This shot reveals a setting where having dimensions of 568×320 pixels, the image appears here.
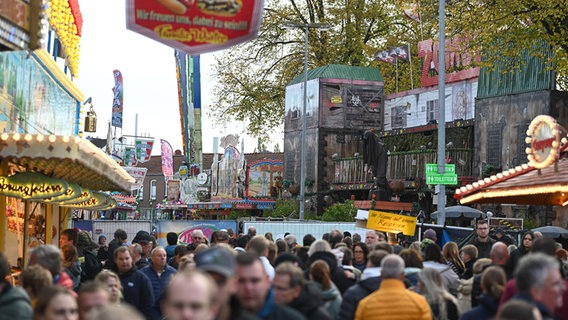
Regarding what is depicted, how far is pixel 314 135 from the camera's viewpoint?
53.9 metres

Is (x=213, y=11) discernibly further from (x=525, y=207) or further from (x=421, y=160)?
(x=421, y=160)

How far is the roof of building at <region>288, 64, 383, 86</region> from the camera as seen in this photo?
52156 mm

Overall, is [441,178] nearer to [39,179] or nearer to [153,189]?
[39,179]

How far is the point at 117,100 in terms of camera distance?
68.0 metres

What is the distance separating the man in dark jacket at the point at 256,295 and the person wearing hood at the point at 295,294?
1.02 meters

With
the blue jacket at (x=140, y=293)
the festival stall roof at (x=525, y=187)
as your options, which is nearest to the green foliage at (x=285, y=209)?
the festival stall roof at (x=525, y=187)

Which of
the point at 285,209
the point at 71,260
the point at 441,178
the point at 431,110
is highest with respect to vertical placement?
the point at 431,110

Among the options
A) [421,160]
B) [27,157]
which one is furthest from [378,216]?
[421,160]

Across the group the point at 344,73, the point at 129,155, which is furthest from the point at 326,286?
the point at 129,155

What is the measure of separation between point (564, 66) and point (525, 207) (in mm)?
8300

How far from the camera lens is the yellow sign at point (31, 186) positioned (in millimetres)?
17189

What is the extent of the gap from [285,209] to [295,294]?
46.1 metres

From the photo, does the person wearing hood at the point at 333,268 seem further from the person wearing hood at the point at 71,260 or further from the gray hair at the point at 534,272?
the gray hair at the point at 534,272

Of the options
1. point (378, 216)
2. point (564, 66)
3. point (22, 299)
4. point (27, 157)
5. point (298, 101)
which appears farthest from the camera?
point (298, 101)
